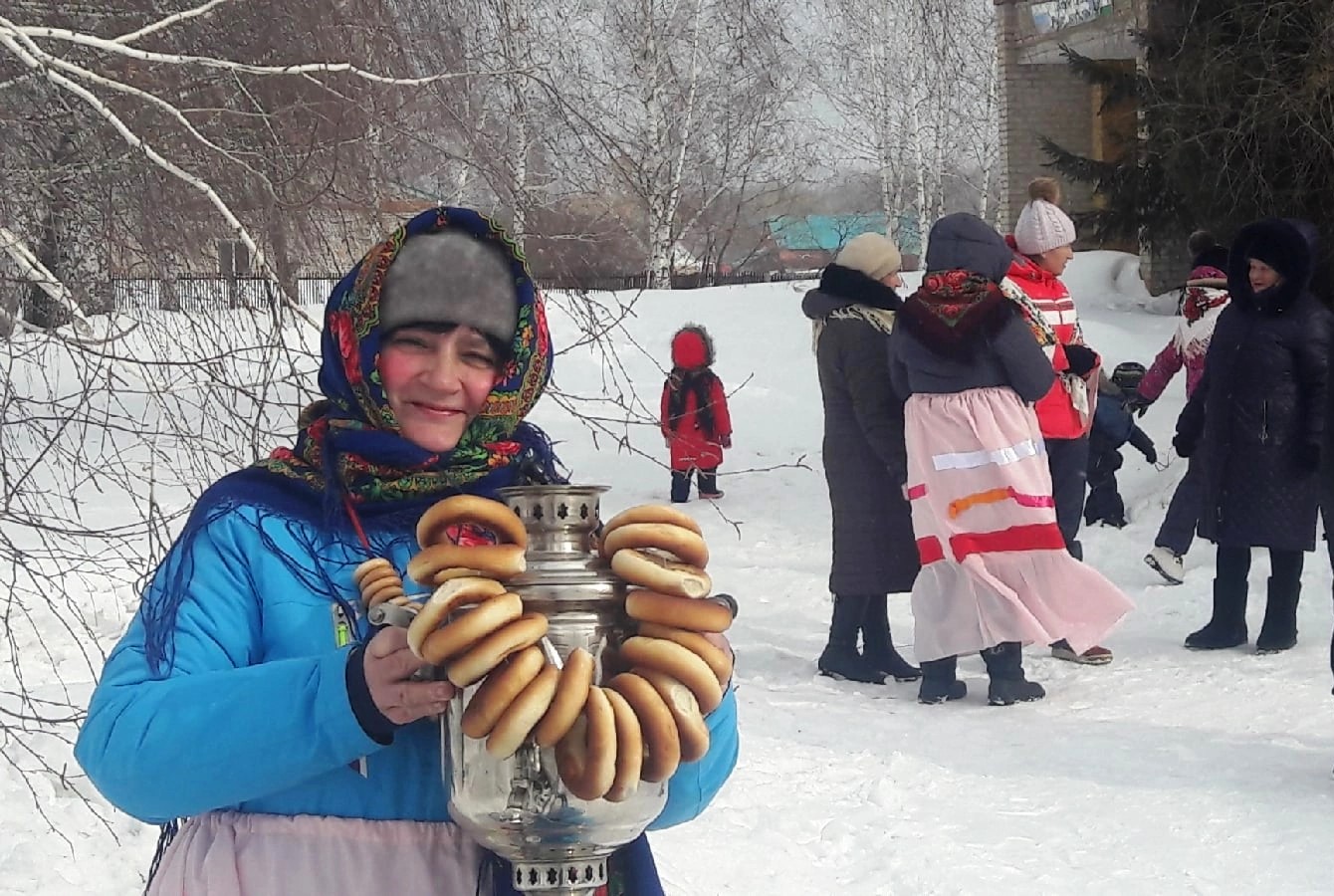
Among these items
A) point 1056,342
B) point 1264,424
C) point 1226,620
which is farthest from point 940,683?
point 1264,424

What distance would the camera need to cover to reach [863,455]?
6816 millimetres

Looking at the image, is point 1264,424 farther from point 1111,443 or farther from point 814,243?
point 814,243

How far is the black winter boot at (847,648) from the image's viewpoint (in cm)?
688

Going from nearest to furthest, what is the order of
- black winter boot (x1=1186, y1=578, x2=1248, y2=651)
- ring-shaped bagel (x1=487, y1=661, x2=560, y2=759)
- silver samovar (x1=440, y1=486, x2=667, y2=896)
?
ring-shaped bagel (x1=487, y1=661, x2=560, y2=759) < silver samovar (x1=440, y1=486, x2=667, y2=896) < black winter boot (x1=1186, y1=578, x2=1248, y2=651)

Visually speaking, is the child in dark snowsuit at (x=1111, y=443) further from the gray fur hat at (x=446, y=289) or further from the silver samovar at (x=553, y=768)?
the silver samovar at (x=553, y=768)

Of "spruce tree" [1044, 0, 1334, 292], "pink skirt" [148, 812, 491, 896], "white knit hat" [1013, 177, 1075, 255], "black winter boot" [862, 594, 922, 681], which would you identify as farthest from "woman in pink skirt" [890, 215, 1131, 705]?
"spruce tree" [1044, 0, 1334, 292]

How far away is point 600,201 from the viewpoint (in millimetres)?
4695

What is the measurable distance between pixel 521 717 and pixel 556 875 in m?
0.26

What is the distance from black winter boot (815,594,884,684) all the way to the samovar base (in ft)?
17.7

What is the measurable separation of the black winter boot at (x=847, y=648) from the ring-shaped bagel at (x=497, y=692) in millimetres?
5591

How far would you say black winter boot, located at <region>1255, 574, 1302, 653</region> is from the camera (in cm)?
708

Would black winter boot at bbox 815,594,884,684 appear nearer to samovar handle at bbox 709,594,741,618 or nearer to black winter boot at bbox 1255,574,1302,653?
black winter boot at bbox 1255,574,1302,653

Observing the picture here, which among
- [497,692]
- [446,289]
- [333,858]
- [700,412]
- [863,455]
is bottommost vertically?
[700,412]

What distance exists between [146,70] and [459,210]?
2908 millimetres
